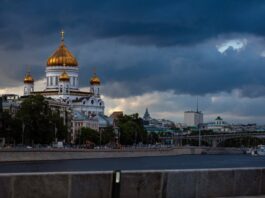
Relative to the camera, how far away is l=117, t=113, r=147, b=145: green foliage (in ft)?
563

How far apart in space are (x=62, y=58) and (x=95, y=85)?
16.3 meters

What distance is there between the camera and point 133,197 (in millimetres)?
14398

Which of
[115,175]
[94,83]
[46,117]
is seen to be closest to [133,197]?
[115,175]

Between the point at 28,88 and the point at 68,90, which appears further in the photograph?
the point at 28,88

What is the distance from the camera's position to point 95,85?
640 feet

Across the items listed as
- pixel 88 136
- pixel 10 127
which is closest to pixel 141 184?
pixel 10 127

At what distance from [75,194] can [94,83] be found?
594ft

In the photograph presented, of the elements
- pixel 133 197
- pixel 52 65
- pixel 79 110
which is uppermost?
pixel 52 65

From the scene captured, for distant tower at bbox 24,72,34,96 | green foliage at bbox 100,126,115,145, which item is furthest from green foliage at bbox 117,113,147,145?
distant tower at bbox 24,72,34,96

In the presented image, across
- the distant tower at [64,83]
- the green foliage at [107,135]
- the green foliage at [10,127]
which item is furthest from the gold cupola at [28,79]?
the green foliage at [10,127]

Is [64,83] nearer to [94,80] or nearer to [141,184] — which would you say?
[94,80]

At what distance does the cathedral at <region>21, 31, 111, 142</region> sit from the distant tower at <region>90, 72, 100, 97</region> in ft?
7.86

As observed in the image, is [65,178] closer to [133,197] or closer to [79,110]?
[133,197]

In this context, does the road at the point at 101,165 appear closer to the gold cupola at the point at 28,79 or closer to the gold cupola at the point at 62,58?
the gold cupola at the point at 62,58
